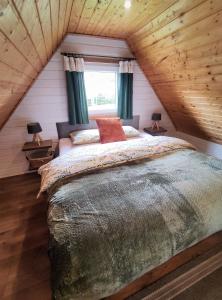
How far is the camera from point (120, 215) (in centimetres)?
115

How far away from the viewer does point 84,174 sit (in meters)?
1.68

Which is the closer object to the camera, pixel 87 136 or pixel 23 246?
pixel 23 246

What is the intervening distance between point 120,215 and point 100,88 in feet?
8.76

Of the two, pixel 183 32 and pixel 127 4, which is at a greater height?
pixel 127 4

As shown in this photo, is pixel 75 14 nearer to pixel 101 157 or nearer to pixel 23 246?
pixel 101 157

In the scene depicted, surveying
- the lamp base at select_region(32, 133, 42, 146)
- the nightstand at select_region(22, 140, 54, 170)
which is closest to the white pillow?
the nightstand at select_region(22, 140, 54, 170)

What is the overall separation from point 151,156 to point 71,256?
4.50ft

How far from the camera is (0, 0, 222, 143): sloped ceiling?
117cm

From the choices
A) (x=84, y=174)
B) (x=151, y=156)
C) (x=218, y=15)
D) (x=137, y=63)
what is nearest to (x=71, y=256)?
(x=84, y=174)

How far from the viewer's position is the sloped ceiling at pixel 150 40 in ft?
3.84

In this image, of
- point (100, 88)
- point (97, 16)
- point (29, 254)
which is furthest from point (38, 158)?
point (97, 16)

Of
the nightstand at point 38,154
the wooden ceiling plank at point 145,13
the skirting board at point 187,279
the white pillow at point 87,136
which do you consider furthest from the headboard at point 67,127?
the skirting board at point 187,279

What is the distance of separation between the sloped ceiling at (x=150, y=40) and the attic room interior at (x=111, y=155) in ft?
0.05

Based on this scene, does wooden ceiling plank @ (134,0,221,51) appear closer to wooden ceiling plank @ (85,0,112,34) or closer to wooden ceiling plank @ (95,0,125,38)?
wooden ceiling plank @ (95,0,125,38)
